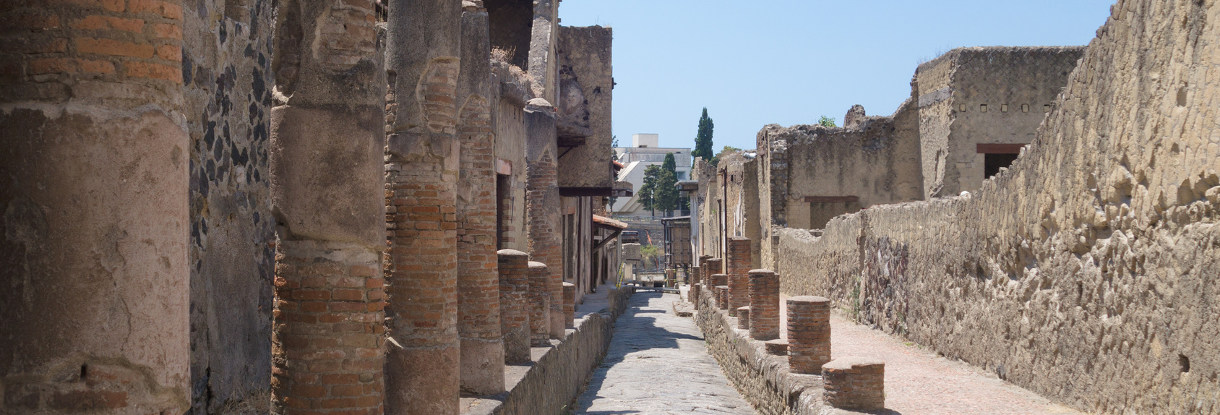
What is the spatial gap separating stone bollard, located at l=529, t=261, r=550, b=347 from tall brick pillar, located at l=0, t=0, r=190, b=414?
9.12m

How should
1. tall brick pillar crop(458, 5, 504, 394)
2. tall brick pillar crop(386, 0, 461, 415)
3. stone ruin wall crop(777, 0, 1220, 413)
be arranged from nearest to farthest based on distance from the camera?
stone ruin wall crop(777, 0, 1220, 413), tall brick pillar crop(386, 0, 461, 415), tall brick pillar crop(458, 5, 504, 394)

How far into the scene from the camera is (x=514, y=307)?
10.5 metres

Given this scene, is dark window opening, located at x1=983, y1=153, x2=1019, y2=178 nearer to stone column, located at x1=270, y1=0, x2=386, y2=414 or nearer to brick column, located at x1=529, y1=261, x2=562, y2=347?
brick column, located at x1=529, y1=261, x2=562, y2=347

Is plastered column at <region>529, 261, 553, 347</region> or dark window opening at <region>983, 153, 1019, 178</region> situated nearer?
plastered column at <region>529, 261, 553, 347</region>

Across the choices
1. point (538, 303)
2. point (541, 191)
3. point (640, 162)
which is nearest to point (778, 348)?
point (538, 303)

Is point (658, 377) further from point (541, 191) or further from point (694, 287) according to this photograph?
point (694, 287)

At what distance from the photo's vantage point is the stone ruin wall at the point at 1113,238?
5.99 metres

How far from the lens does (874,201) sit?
2214 centimetres

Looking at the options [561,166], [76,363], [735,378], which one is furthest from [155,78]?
[561,166]

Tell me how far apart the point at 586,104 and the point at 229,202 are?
1836 centimetres

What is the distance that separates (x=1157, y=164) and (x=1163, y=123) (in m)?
0.24

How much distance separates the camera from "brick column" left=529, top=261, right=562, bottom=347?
11.9m

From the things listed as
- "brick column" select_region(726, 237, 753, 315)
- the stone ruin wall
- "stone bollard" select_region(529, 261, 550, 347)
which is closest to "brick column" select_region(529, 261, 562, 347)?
"stone bollard" select_region(529, 261, 550, 347)

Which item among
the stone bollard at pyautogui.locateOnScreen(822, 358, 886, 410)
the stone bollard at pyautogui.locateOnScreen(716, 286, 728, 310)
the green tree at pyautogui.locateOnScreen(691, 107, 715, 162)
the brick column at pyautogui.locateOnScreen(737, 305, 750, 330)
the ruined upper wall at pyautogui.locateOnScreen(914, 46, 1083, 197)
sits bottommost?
the stone bollard at pyautogui.locateOnScreen(822, 358, 886, 410)
